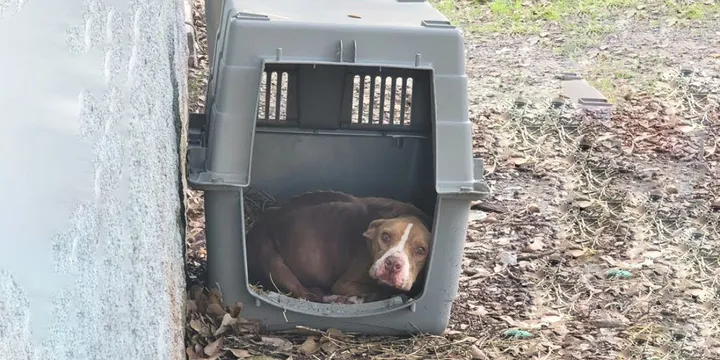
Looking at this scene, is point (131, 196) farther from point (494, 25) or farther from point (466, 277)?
point (494, 25)

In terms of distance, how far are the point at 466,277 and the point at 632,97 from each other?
2.62 metres

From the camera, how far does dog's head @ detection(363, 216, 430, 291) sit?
116 inches

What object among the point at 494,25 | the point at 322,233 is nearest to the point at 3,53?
the point at 322,233

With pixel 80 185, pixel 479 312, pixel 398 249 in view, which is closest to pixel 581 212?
pixel 479 312

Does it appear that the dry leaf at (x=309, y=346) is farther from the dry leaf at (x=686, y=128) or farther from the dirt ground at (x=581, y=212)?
the dry leaf at (x=686, y=128)

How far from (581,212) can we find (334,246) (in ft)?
4.69

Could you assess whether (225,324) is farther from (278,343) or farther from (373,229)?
(373,229)

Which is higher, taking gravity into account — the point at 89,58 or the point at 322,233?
the point at 89,58

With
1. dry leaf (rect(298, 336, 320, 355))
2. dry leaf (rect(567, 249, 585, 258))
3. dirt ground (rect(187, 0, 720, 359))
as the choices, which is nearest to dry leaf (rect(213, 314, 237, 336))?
dirt ground (rect(187, 0, 720, 359))

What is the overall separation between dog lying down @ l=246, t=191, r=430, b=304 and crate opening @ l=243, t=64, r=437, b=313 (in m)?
0.19

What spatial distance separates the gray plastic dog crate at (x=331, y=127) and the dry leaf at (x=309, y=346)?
0.06m

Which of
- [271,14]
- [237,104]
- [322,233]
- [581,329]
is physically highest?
[271,14]

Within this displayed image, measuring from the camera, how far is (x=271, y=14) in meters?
2.96

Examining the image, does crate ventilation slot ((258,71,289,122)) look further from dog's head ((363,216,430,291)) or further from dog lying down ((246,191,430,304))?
dog's head ((363,216,430,291))
